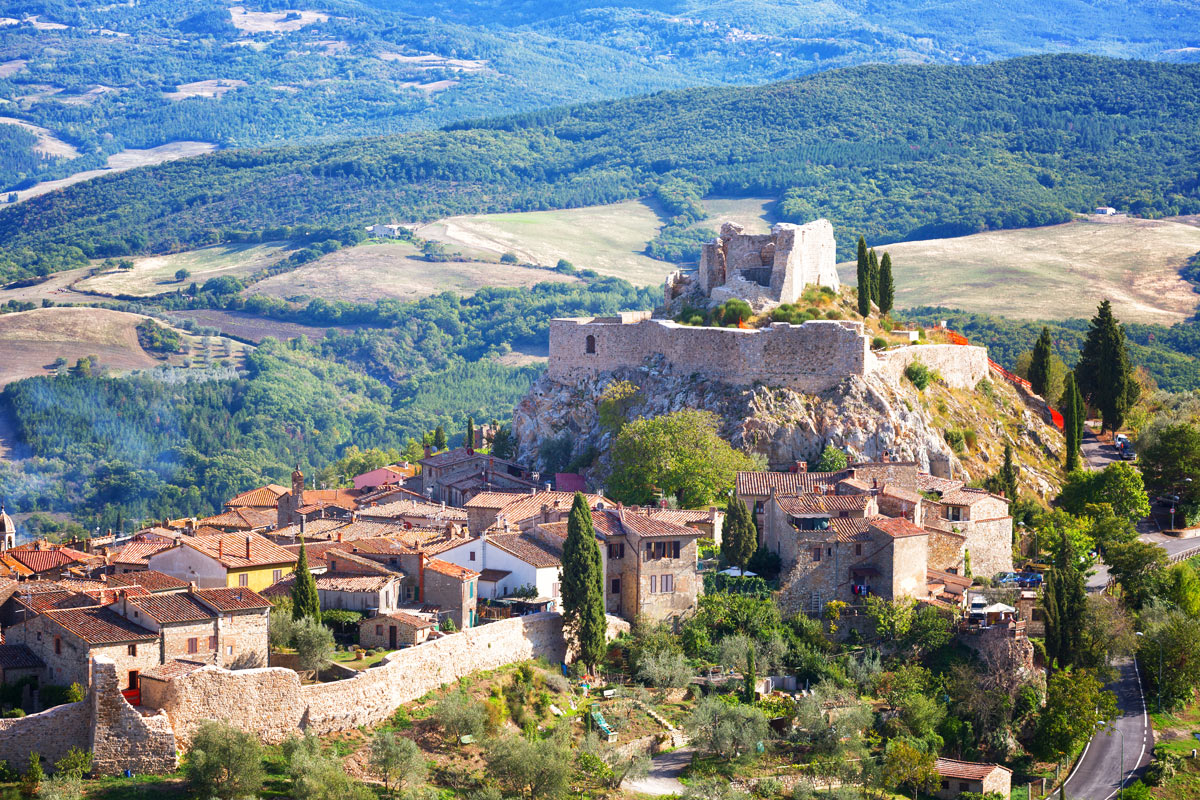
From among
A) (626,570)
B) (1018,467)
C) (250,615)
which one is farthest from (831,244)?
(250,615)

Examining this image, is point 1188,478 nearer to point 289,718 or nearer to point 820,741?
point 820,741

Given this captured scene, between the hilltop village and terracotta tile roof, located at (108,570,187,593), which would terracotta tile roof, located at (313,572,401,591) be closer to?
the hilltop village

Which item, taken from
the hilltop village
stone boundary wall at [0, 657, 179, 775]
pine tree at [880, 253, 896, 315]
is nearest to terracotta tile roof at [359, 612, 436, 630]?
the hilltop village

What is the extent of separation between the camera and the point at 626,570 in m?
60.8

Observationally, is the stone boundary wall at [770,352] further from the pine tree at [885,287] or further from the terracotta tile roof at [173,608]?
the terracotta tile roof at [173,608]

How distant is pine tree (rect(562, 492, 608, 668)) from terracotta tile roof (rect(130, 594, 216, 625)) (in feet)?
43.4

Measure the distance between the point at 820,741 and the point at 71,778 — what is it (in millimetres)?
24343

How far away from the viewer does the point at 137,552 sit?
197 ft

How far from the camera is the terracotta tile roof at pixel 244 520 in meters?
71.0

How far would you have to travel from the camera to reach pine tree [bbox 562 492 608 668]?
5653 cm

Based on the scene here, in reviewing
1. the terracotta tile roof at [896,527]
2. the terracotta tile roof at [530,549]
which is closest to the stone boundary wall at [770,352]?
the terracotta tile roof at [896,527]

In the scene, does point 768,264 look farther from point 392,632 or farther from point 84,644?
point 84,644

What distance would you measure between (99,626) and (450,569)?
1408cm

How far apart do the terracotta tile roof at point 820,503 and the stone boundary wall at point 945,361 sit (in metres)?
19.7
